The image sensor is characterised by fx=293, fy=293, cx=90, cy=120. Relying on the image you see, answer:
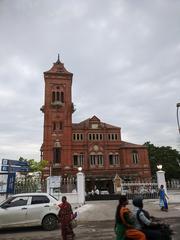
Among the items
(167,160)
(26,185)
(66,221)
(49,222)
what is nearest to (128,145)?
(167,160)

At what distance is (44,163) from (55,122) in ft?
26.4

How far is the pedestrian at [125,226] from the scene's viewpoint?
17.9 feet

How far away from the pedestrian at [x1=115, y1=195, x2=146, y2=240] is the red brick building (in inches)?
1732

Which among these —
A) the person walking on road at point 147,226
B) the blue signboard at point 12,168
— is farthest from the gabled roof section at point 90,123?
the person walking on road at point 147,226

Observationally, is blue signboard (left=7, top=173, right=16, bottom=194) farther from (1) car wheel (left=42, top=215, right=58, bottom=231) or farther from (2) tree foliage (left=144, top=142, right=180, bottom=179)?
(2) tree foliage (left=144, top=142, right=180, bottom=179)

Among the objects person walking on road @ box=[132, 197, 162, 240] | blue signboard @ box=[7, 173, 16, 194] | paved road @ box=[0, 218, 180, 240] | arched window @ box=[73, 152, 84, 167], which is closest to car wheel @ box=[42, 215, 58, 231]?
paved road @ box=[0, 218, 180, 240]

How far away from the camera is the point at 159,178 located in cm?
2527

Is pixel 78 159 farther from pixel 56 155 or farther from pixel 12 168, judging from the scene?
pixel 12 168

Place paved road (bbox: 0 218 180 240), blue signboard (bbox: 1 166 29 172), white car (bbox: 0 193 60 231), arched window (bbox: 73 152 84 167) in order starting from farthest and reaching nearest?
arched window (bbox: 73 152 84 167) < blue signboard (bbox: 1 166 29 172) < white car (bbox: 0 193 60 231) < paved road (bbox: 0 218 180 240)

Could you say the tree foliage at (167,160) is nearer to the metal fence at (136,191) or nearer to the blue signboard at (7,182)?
the metal fence at (136,191)

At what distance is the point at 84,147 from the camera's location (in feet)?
173

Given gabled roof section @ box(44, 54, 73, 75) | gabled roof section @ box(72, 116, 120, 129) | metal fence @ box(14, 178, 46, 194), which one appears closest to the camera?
metal fence @ box(14, 178, 46, 194)

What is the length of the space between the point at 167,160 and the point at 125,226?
69.8 meters

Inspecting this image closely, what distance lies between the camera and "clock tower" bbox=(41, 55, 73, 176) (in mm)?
50000
